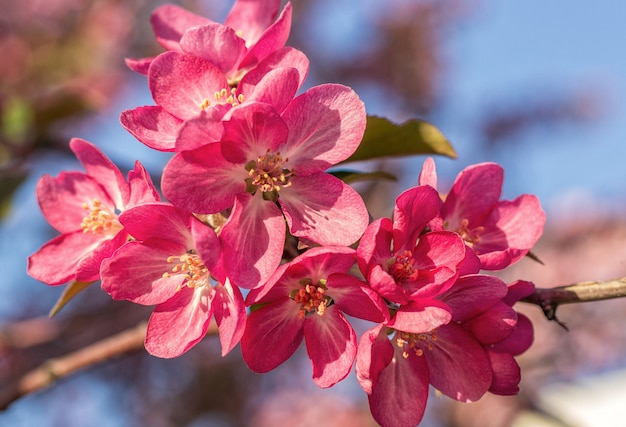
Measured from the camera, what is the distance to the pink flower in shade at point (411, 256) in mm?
1005

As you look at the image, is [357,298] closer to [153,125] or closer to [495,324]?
[495,324]

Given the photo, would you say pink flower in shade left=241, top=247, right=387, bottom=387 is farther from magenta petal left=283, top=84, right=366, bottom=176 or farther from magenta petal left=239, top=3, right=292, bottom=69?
magenta petal left=239, top=3, right=292, bottom=69

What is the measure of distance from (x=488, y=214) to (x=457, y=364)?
1.14ft

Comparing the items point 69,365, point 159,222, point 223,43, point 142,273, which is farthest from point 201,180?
point 69,365

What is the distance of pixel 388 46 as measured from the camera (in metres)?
6.90

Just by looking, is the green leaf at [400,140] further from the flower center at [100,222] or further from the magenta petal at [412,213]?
the flower center at [100,222]

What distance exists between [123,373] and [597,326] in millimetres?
4123

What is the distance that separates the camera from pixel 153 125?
1.11 meters

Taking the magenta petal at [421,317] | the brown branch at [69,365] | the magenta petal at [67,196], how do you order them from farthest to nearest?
the brown branch at [69,365]
the magenta petal at [67,196]
the magenta petal at [421,317]

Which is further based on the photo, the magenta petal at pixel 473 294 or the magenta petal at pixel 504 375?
the magenta petal at pixel 504 375

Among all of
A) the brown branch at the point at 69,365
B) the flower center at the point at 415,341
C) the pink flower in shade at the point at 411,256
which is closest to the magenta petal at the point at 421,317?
the pink flower in shade at the point at 411,256

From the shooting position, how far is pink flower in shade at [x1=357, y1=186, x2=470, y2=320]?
100 cm

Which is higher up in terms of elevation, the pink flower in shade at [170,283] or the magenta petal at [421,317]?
the magenta petal at [421,317]

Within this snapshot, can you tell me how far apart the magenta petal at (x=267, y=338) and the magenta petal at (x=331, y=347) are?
0.04 meters
